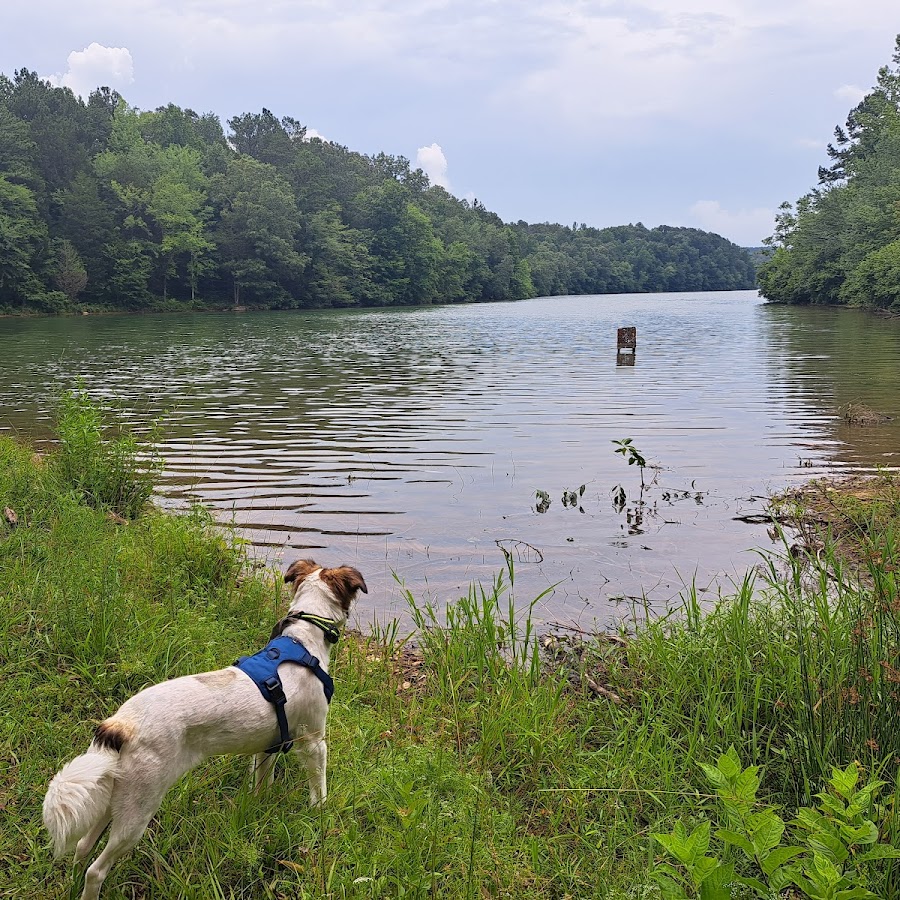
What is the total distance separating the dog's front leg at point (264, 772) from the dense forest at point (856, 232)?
4671 cm

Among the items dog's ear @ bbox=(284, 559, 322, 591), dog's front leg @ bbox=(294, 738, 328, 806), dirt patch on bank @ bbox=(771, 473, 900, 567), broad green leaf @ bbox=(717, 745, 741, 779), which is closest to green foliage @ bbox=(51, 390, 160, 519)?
dog's ear @ bbox=(284, 559, 322, 591)

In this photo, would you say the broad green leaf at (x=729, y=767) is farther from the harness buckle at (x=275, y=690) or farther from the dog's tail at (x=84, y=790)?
the dog's tail at (x=84, y=790)

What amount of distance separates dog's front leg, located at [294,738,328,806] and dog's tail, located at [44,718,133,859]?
75 cm

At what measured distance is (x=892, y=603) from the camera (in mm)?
3391

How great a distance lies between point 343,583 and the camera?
369cm

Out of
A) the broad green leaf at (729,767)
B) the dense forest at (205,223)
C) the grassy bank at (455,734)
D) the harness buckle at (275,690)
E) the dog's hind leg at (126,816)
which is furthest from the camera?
the dense forest at (205,223)

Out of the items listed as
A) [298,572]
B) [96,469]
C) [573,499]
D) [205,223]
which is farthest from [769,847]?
[205,223]

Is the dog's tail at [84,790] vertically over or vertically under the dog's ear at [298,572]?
under

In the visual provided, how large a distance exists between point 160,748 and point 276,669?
0.54 meters

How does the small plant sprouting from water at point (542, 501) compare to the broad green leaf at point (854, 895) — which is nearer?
the broad green leaf at point (854, 895)

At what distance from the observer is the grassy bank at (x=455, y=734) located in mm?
2904

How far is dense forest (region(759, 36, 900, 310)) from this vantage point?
49.4 metres

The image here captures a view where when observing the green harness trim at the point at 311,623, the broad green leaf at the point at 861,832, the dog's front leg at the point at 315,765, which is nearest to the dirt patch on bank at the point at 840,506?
the green harness trim at the point at 311,623

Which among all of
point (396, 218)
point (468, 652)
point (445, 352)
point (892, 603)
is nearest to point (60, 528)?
point (468, 652)
